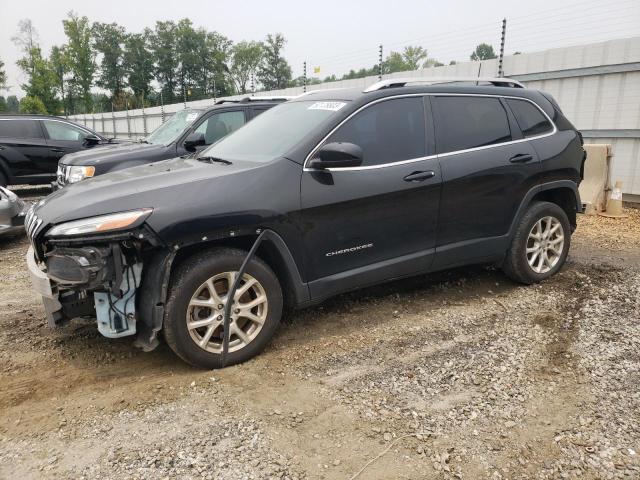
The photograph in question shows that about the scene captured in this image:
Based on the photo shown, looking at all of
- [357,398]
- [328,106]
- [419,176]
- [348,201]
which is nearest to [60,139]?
[328,106]

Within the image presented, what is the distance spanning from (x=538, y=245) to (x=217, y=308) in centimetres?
318

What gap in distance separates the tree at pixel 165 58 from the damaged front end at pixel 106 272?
81.4 m

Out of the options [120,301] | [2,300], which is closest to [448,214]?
[120,301]

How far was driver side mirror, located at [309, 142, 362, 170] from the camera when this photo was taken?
Answer: 10.8 ft

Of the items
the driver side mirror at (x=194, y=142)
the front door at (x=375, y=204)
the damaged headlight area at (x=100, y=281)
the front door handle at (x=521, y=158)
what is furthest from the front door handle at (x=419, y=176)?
the driver side mirror at (x=194, y=142)

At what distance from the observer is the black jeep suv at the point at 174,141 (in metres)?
6.71

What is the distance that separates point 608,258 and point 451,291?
2.38 meters

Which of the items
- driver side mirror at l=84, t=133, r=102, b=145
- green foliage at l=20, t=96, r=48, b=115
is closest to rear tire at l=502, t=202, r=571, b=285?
driver side mirror at l=84, t=133, r=102, b=145

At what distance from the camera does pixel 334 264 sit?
11.6 feet

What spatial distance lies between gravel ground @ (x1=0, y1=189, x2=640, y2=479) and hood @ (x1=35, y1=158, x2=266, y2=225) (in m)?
1.10

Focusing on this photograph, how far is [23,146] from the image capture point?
1055 cm

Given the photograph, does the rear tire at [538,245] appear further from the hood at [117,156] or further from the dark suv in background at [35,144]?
the dark suv in background at [35,144]

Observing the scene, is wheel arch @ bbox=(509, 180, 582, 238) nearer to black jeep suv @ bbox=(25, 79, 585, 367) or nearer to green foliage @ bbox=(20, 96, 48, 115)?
black jeep suv @ bbox=(25, 79, 585, 367)

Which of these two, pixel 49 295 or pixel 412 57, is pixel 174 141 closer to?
pixel 49 295
